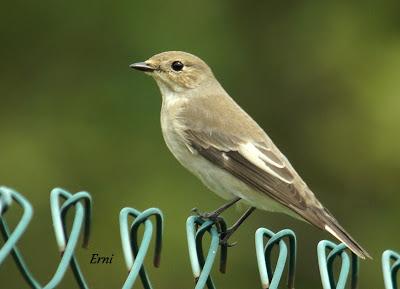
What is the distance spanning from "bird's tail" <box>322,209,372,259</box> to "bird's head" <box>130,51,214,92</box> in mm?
1517

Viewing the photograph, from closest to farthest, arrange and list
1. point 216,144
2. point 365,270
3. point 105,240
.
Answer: point 216,144, point 105,240, point 365,270

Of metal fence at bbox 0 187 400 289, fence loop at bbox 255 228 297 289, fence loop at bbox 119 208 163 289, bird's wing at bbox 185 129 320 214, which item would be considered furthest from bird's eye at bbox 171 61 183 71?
fence loop at bbox 119 208 163 289

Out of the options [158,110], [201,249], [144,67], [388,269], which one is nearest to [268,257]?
[201,249]

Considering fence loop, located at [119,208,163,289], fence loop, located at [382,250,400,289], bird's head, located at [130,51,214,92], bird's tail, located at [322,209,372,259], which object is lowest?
fence loop, located at [382,250,400,289]

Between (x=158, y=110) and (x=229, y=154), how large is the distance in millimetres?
2561

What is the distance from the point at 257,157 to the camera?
216 inches

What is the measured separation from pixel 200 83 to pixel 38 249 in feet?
7.25

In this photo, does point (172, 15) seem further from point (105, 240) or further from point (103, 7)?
point (105, 240)

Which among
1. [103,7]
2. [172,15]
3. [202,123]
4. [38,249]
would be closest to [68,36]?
[103,7]

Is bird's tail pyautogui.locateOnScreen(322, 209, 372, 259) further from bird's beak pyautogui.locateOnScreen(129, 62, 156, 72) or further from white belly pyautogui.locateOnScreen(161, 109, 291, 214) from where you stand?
bird's beak pyautogui.locateOnScreen(129, 62, 156, 72)

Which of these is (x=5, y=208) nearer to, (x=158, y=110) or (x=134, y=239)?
(x=134, y=239)

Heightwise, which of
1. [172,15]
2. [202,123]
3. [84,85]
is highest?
[172,15]

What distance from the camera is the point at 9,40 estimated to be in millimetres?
8359

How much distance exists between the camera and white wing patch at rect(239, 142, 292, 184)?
542 cm
